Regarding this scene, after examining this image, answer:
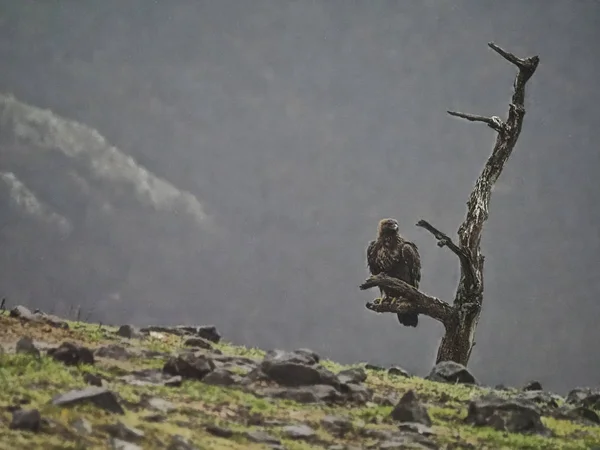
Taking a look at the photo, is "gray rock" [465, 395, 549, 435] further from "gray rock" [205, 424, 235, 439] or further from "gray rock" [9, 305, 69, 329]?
"gray rock" [9, 305, 69, 329]

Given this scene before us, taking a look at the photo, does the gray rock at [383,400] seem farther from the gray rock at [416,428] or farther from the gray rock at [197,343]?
the gray rock at [197,343]

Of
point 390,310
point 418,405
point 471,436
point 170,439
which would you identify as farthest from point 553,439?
point 390,310

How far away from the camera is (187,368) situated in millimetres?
8164

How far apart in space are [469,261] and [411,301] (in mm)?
1867

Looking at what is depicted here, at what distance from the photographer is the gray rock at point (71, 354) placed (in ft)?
25.4

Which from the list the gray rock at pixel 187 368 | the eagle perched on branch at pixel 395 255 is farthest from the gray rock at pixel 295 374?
the eagle perched on branch at pixel 395 255

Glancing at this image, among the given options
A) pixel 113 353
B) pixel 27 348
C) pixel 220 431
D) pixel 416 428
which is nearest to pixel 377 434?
pixel 416 428

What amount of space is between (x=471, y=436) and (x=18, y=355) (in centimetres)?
508

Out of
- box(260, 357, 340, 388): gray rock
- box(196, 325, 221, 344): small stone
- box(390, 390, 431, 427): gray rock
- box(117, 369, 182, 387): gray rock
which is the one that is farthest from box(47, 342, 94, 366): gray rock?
box(196, 325, 221, 344): small stone

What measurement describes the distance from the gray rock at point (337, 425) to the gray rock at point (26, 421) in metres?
2.90

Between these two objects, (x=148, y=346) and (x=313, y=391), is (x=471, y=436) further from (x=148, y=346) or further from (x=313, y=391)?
(x=148, y=346)

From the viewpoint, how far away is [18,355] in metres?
7.47

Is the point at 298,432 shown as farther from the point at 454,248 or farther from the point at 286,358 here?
the point at 454,248

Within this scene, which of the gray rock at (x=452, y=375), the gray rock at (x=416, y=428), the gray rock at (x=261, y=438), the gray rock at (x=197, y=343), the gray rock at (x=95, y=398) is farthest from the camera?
the gray rock at (x=452, y=375)
